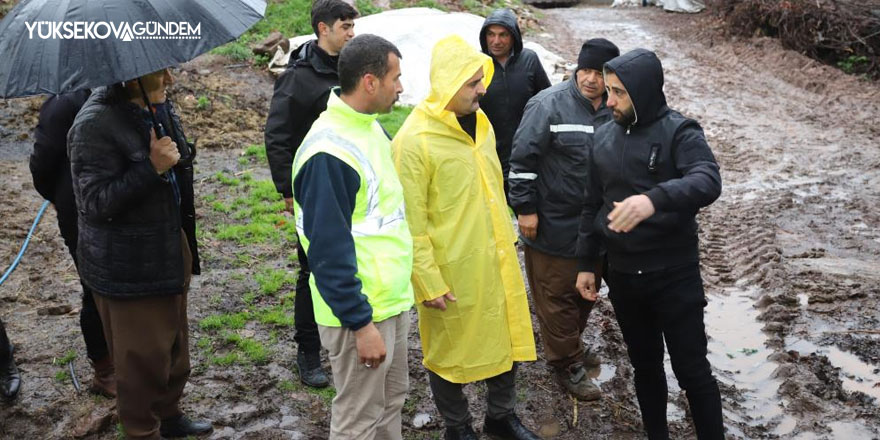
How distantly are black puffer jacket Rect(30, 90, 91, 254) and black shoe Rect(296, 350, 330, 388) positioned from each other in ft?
4.69

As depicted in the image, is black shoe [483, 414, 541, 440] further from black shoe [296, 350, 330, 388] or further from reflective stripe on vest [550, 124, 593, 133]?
reflective stripe on vest [550, 124, 593, 133]

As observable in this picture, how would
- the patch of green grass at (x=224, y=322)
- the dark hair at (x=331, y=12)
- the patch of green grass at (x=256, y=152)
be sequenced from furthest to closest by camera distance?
1. the patch of green grass at (x=256, y=152)
2. the patch of green grass at (x=224, y=322)
3. the dark hair at (x=331, y=12)

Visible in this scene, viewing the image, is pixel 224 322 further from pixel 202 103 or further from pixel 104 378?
pixel 202 103

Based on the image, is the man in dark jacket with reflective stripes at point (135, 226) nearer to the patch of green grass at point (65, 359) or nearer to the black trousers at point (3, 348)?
the black trousers at point (3, 348)

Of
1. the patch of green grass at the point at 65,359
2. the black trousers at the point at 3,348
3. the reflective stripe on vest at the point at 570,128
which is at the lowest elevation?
the patch of green grass at the point at 65,359

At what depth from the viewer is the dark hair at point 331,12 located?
4316mm

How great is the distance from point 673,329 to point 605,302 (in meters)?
2.57

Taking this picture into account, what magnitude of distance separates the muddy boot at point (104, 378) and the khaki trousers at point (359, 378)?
6.05 ft

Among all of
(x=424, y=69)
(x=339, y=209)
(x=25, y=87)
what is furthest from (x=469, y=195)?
(x=424, y=69)

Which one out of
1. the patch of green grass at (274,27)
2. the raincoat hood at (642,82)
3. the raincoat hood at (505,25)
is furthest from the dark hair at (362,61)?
the patch of green grass at (274,27)

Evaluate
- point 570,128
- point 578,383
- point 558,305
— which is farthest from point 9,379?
point 570,128

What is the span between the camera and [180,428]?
3975 millimetres

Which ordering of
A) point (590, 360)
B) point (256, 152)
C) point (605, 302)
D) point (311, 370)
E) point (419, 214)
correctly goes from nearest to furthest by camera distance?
1. point (419, 214)
2. point (311, 370)
3. point (590, 360)
4. point (605, 302)
5. point (256, 152)

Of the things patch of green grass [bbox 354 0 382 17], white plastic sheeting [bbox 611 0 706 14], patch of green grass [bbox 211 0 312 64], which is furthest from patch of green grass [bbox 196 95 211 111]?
white plastic sheeting [bbox 611 0 706 14]
